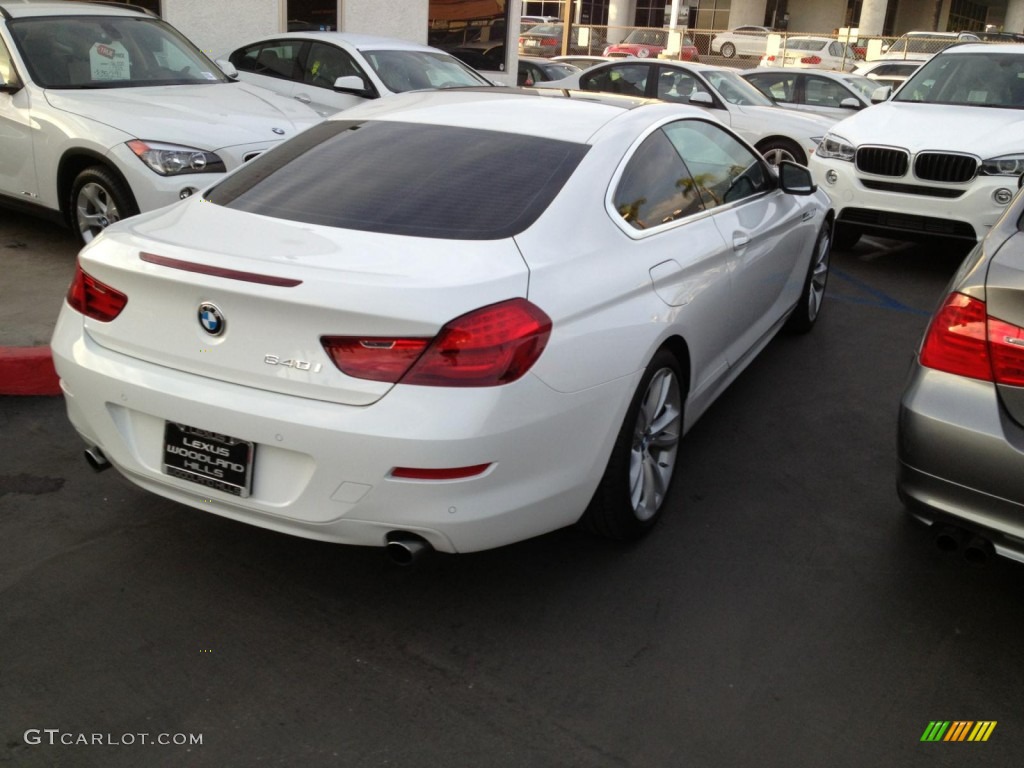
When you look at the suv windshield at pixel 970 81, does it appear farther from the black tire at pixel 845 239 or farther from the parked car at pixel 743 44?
the parked car at pixel 743 44

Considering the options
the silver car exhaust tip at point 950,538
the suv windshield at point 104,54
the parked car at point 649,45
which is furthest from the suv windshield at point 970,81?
the parked car at point 649,45

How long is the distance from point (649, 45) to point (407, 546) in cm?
3984

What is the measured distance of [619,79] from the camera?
13.2m

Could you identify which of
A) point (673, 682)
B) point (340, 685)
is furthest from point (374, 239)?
point (673, 682)

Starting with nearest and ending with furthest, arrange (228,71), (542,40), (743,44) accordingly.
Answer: (228,71), (743,44), (542,40)

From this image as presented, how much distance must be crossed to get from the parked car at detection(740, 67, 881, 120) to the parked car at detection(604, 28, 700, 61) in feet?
79.4

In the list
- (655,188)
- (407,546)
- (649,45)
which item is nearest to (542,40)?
(649,45)

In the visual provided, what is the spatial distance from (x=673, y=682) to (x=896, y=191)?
6.46m

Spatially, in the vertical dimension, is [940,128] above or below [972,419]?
above

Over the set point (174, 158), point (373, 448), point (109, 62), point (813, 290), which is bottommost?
point (813, 290)

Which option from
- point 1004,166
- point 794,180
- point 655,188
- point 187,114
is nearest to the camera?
point 655,188

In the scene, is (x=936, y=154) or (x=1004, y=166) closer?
(x=1004, y=166)

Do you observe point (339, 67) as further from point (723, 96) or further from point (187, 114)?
point (723, 96)

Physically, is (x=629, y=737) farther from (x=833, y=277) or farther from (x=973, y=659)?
(x=833, y=277)
